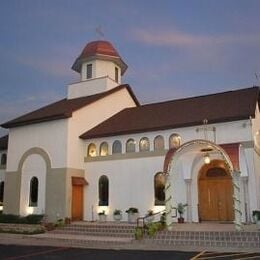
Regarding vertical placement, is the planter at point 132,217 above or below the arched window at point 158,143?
below

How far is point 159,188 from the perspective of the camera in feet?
70.9

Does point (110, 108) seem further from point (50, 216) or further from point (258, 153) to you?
point (258, 153)

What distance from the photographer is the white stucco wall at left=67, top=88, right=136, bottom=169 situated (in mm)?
23625

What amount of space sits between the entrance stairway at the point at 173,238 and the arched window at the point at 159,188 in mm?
2832

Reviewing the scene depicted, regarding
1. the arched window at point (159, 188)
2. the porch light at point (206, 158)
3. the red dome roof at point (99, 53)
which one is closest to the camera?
the porch light at point (206, 158)

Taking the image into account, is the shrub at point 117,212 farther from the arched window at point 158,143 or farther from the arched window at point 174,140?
the arched window at point 174,140

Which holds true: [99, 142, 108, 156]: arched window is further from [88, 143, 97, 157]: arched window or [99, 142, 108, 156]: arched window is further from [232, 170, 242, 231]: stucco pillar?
[232, 170, 242, 231]: stucco pillar

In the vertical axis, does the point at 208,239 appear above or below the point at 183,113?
below

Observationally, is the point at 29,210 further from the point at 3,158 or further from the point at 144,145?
the point at 144,145

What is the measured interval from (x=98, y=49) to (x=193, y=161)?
14.2 m

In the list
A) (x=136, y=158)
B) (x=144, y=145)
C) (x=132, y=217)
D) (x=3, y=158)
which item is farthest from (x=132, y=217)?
(x=3, y=158)

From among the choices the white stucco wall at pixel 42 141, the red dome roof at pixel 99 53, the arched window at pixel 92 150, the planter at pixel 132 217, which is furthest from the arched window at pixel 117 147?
the red dome roof at pixel 99 53

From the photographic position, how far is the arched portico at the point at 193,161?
1696 cm

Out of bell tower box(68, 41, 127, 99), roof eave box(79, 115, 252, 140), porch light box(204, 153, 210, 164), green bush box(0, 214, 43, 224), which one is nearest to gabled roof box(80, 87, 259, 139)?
roof eave box(79, 115, 252, 140)
